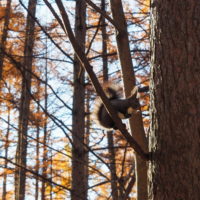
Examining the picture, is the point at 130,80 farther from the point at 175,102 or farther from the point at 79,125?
the point at 79,125

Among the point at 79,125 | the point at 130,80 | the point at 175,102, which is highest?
the point at 79,125

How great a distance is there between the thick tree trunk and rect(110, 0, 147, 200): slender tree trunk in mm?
441

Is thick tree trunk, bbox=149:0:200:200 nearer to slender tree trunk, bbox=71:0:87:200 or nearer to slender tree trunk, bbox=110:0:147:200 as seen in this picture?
slender tree trunk, bbox=110:0:147:200

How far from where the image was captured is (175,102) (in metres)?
1.58

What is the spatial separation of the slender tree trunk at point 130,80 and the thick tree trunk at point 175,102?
0.44 meters

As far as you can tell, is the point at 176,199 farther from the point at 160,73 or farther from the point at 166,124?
the point at 160,73

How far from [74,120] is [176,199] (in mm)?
3065

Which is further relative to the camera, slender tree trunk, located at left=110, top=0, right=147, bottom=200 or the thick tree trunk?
slender tree trunk, located at left=110, top=0, right=147, bottom=200

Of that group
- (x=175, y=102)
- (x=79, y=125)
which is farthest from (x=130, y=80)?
(x=79, y=125)

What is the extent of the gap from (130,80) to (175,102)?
67cm

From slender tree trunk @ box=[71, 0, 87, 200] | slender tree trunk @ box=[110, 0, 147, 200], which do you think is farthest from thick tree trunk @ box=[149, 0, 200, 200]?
slender tree trunk @ box=[71, 0, 87, 200]

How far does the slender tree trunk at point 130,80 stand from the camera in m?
2.12

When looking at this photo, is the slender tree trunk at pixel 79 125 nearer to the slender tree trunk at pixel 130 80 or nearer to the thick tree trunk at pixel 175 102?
the slender tree trunk at pixel 130 80

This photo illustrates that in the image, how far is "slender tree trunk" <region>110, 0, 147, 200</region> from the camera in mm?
2115
